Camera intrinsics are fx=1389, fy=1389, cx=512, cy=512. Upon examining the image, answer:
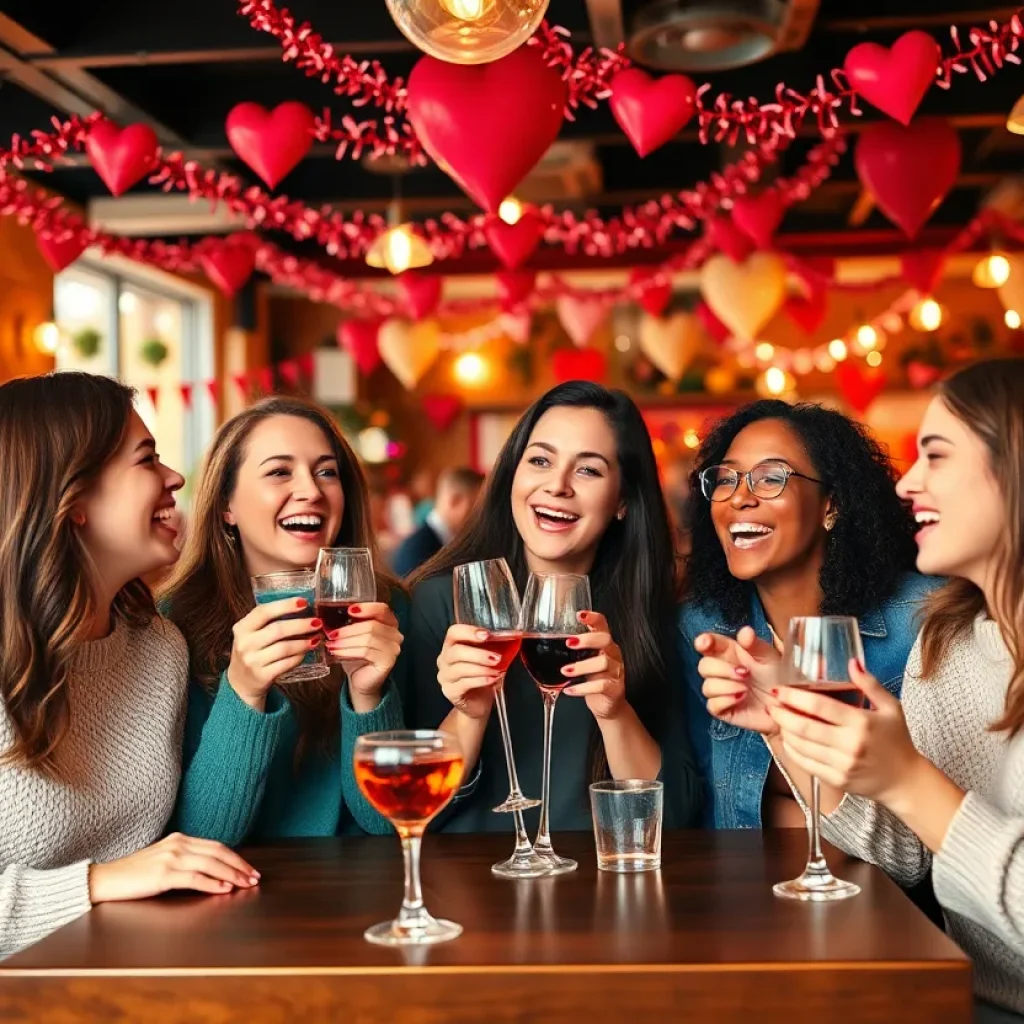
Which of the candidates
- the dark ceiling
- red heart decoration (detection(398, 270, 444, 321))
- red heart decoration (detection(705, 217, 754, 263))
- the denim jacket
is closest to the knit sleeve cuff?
the denim jacket

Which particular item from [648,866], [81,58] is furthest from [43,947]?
[81,58]

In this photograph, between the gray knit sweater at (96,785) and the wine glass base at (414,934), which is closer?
the wine glass base at (414,934)

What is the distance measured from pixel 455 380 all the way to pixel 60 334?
5404 millimetres

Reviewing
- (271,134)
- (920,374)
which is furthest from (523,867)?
(920,374)

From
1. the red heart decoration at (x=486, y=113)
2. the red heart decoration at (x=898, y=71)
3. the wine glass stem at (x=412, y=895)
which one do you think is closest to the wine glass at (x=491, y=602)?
the wine glass stem at (x=412, y=895)

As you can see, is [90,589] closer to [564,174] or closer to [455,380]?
[564,174]

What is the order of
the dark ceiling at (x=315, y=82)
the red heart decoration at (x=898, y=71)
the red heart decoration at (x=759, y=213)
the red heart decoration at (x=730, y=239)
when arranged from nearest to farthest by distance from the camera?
the red heart decoration at (x=898, y=71)
the dark ceiling at (x=315, y=82)
the red heart decoration at (x=759, y=213)
the red heart decoration at (x=730, y=239)

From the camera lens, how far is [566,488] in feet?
8.38

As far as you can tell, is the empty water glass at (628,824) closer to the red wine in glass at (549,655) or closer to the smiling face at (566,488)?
the red wine in glass at (549,655)

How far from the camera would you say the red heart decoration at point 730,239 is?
6.87 m

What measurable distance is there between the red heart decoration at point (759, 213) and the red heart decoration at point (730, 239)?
0.32 m

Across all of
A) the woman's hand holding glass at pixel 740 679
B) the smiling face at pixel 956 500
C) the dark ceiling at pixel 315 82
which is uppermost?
the dark ceiling at pixel 315 82

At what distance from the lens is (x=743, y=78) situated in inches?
232

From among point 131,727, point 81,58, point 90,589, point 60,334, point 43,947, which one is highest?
point 81,58
